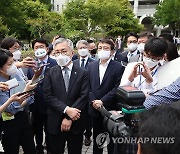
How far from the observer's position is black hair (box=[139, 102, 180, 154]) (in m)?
1.07

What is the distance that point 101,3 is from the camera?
74.0 ft

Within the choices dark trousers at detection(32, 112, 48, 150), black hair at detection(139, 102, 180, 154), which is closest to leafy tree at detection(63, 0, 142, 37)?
dark trousers at detection(32, 112, 48, 150)

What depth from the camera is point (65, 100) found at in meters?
3.01

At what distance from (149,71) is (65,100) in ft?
3.46

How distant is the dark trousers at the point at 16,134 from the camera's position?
9.20 feet

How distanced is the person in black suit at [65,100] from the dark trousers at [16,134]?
→ 0.29 metres

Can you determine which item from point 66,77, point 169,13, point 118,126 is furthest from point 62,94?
point 169,13

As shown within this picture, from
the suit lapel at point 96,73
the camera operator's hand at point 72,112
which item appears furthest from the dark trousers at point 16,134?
the suit lapel at point 96,73

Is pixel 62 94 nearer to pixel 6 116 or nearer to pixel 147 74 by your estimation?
pixel 6 116

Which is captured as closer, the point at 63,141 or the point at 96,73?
the point at 63,141

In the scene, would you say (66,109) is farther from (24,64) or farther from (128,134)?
(128,134)

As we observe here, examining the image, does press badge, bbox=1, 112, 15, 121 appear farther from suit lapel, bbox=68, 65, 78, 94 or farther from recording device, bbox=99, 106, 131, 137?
recording device, bbox=99, 106, 131, 137

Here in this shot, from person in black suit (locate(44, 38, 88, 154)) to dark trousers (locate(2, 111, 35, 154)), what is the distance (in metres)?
0.29

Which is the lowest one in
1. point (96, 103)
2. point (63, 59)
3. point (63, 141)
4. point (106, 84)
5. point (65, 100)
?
point (63, 141)
